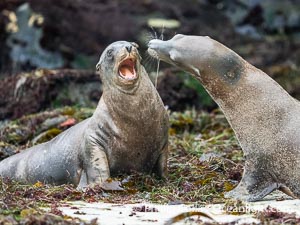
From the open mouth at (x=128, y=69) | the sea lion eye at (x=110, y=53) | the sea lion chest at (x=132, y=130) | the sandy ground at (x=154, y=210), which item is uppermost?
the sea lion eye at (x=110, y=53)

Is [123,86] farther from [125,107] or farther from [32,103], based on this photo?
[32,103]

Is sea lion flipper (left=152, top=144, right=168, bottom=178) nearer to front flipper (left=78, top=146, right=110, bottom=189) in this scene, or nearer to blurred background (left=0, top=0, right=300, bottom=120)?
front flipper (left=78, top=146, right=110, bottom=189)

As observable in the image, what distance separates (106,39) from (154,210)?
14952 mm

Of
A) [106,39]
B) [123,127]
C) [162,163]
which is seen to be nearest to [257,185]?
[162,163]

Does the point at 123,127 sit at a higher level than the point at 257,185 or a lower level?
higher

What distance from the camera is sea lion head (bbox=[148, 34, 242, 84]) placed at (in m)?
8.46

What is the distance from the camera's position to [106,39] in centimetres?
2255

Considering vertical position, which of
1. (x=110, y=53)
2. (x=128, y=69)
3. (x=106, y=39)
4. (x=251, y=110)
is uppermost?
(x=110, y=53)

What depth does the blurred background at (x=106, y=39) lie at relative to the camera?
15.4m

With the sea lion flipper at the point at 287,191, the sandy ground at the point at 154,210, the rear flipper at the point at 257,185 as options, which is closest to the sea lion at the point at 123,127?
the sandy ground at the point at 154,210

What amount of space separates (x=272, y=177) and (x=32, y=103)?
7283 mm

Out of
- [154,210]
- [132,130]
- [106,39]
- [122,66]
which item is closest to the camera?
[154,210]

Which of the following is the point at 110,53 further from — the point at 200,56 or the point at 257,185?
the point at 257,185

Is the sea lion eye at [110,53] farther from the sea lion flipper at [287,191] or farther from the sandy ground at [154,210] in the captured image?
the sea lion flipper at [287,191]
